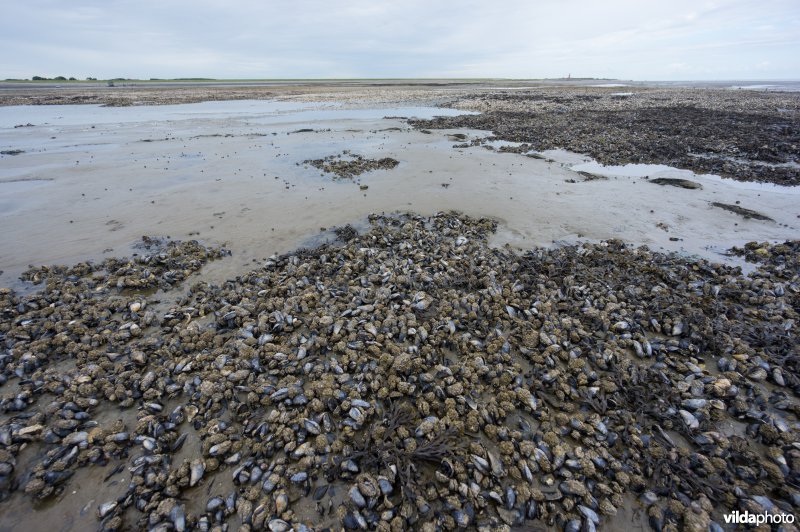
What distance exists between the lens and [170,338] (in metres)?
6.10

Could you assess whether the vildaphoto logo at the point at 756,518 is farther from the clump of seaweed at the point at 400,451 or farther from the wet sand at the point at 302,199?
the wet sand at the point at 302,199

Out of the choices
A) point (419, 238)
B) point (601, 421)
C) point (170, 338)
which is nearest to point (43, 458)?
point (170, 338)

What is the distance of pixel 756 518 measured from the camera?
11.5ft

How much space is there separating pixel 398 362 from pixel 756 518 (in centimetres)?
440

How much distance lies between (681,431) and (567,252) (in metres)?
5.33

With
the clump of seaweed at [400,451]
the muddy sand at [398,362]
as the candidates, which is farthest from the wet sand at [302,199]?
the clump of seaweed at [400,451]

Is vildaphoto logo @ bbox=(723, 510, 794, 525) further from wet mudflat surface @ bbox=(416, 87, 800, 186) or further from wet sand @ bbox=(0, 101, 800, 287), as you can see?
wet mudflat surface @ bbox=(416, 87, 800, 186)

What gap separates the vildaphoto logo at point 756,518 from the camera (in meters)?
3.44

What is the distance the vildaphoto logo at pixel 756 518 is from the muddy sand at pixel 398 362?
0.09 metres

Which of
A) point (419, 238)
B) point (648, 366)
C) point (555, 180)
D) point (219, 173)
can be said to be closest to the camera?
point (648, 366)

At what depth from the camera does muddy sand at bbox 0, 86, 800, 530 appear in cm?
380

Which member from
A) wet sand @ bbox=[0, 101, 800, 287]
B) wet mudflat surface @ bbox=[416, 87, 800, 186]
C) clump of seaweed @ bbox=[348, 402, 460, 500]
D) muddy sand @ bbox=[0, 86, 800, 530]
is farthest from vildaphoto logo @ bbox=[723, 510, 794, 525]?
wet mudflat surface @ bbox=[416, 87, 800, 186]

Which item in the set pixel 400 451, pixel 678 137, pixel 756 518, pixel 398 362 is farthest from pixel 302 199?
pixel 678 137

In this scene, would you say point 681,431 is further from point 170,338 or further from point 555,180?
point 555,180
